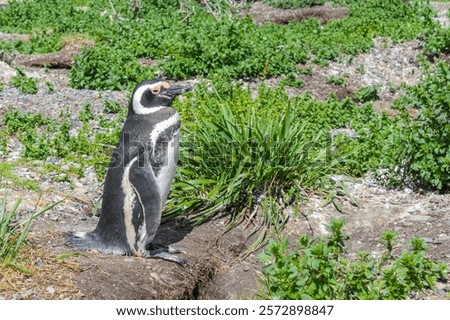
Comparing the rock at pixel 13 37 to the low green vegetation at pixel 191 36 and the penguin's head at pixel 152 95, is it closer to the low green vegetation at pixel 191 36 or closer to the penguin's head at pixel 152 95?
the low green vegetation at pixel 191 36

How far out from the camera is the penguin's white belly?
18.0 feet

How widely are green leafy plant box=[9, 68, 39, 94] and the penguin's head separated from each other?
5.01 meters

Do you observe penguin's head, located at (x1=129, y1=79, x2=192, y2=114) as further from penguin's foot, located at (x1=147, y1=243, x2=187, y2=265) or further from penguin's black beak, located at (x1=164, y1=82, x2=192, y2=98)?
penguin's foot, located at (x1=147, y1=243, x2=187, y2=265)

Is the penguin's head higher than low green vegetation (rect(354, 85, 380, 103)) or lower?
higher

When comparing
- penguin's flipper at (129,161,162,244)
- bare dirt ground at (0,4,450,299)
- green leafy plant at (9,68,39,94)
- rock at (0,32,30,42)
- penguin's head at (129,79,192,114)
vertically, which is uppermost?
penguin's head at (129,79,192,114)

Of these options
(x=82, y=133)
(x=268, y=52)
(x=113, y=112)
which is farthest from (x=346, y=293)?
(x=268, y=52)

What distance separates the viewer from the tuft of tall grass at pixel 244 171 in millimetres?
6656

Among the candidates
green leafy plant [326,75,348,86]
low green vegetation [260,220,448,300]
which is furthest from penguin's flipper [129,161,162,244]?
green leafy plant [326,75,348,86]

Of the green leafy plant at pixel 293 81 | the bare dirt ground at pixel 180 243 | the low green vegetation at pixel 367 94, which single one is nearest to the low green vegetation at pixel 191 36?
the green leafy plant at pixel 293 81

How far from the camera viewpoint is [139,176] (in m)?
5.35

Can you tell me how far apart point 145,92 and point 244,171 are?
1.68m

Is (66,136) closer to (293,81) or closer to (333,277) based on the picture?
(293,81)

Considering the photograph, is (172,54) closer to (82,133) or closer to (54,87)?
(54,87)

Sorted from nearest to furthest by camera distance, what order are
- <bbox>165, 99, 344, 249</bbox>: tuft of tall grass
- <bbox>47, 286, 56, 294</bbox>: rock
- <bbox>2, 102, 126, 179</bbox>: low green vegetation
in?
<bbox>47, 286, 56, 294</bbox>: rock
<bbox>165, 99, 344, 249</bbox>: tuft of tall grass
<bbox>2, 102, 126, 179</bbox>: low green vegetation
